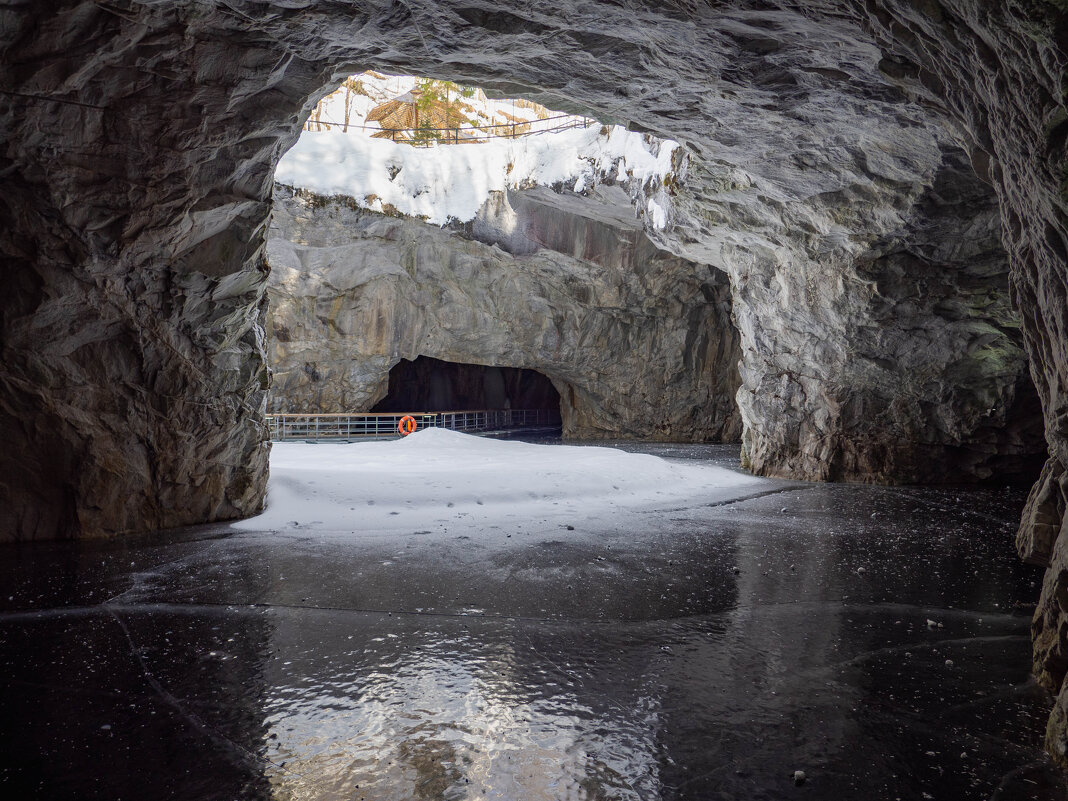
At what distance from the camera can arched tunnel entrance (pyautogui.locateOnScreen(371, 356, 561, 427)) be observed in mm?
25531

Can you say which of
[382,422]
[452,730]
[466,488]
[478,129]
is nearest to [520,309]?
[478,129]

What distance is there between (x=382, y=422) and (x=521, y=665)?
18.7 metres

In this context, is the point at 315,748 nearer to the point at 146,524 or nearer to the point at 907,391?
the point at 146,524

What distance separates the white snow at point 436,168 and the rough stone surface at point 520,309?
15.2 inches

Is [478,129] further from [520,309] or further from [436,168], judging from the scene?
[520,309]

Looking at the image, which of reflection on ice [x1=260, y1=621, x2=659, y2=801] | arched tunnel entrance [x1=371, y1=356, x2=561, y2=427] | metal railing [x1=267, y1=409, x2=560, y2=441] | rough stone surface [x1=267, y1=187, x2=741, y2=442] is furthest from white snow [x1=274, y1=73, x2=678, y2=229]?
reflection on ice [x1=260, y1=621, x2=659, y2=801]

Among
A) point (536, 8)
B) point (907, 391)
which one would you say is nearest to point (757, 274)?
point (907, 391)

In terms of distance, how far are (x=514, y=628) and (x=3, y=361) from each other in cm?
478

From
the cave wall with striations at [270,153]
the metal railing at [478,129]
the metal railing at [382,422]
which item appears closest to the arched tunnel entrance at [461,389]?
the metal railing at [382,422]

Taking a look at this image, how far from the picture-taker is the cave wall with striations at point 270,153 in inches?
121

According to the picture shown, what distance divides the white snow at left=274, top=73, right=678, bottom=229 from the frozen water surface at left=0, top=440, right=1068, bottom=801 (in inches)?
417

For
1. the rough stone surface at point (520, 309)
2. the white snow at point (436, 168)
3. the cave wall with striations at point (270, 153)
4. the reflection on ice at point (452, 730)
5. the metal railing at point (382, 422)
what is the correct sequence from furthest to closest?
1. the metal railing at point (382, 422)
2. the rough stone surface at point (520, 309)
3. the white snow at point (436, 168)
4. the cave wall with striations at point (270, 153)
5. the reflection on ice at point (452, 730)

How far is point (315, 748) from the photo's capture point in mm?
2471

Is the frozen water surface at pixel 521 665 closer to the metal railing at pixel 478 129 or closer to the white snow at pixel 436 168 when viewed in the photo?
the white snow at pixel 436 168
